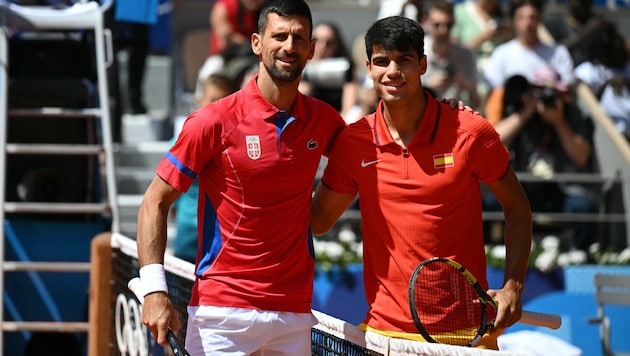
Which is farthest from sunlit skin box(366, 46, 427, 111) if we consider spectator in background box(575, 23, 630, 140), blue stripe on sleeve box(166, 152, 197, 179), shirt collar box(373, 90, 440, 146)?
spectator in background box(575, 23, 630, 140)

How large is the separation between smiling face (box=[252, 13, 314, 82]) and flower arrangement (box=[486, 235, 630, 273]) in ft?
15.8

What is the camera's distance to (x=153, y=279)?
4633mm

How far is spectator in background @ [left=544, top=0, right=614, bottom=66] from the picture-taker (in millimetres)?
11920

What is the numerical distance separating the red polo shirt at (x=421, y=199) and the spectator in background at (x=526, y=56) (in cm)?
618

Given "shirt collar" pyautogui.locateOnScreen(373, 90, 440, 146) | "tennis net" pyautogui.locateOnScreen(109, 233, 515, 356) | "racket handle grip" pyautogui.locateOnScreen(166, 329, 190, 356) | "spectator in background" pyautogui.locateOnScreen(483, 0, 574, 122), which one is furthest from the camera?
"spectator in background" pyautogui.locateOnScreen(483, 0, 574, 122)

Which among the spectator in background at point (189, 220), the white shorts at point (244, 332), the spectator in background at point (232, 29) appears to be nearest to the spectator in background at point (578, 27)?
the spectator in background at point (232, 29)

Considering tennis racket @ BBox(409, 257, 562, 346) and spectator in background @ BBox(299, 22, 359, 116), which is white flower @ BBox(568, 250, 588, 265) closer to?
spectator in background @ BBox(299, 22, 359, 116)

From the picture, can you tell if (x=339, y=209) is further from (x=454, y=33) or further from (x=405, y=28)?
(x=454, y=33)

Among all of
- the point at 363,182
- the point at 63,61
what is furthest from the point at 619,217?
the point at 363,182

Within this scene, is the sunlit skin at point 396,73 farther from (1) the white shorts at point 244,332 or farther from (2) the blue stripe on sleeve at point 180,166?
(1) the white shorts at point 244,332

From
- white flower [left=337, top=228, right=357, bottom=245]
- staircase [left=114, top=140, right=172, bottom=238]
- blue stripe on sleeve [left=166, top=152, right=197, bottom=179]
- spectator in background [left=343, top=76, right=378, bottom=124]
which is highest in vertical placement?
blue stripe on sleeve [left=166, top=152, right=197, bottom=179]

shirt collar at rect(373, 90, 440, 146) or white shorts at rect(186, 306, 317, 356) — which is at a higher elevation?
shirt collar at rect(373, 90, 440, 146)

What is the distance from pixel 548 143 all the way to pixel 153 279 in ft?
20.6

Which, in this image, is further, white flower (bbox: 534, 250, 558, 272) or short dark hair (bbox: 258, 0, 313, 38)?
white flower (bbox: 534, 250, 558, 272)
